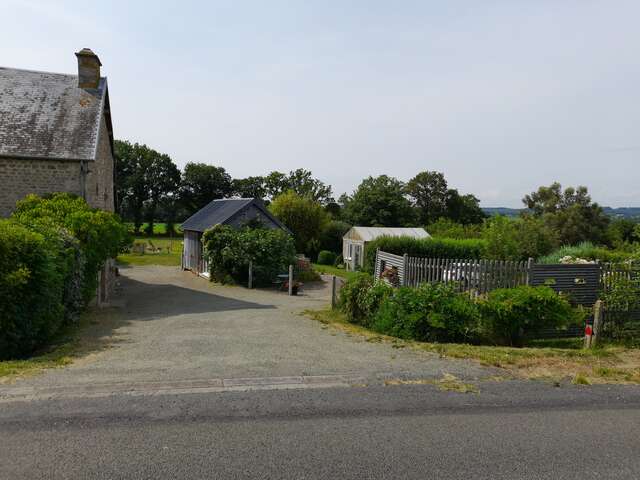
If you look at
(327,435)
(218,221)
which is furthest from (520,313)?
(218,221)

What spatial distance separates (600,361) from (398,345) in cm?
322

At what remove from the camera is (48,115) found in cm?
1928

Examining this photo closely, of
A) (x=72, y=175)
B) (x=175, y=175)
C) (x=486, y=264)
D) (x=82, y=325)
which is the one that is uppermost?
(x=175, y=175)

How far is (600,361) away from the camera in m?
8.06

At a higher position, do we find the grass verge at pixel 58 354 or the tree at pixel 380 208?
the tree at pixel 380 208

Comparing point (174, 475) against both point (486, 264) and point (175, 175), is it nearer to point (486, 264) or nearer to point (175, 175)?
point (486, 264)

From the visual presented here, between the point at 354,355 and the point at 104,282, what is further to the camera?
the point at 104,282

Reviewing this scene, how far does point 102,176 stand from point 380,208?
42830 mm

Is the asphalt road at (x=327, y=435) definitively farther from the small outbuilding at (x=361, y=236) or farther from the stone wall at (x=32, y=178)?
the small outbuilding at (x=361, y=236)

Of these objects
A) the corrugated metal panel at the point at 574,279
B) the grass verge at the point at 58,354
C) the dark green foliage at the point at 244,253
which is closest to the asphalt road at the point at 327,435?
the grass verge at the point at 58,354

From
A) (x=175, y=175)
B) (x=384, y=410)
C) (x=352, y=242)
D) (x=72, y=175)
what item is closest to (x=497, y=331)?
(x=384, y=410)

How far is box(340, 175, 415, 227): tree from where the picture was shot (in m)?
61.3

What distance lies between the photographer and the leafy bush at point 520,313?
31.9ft

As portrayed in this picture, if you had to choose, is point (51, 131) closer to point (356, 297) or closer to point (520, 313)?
point (356, 297)
